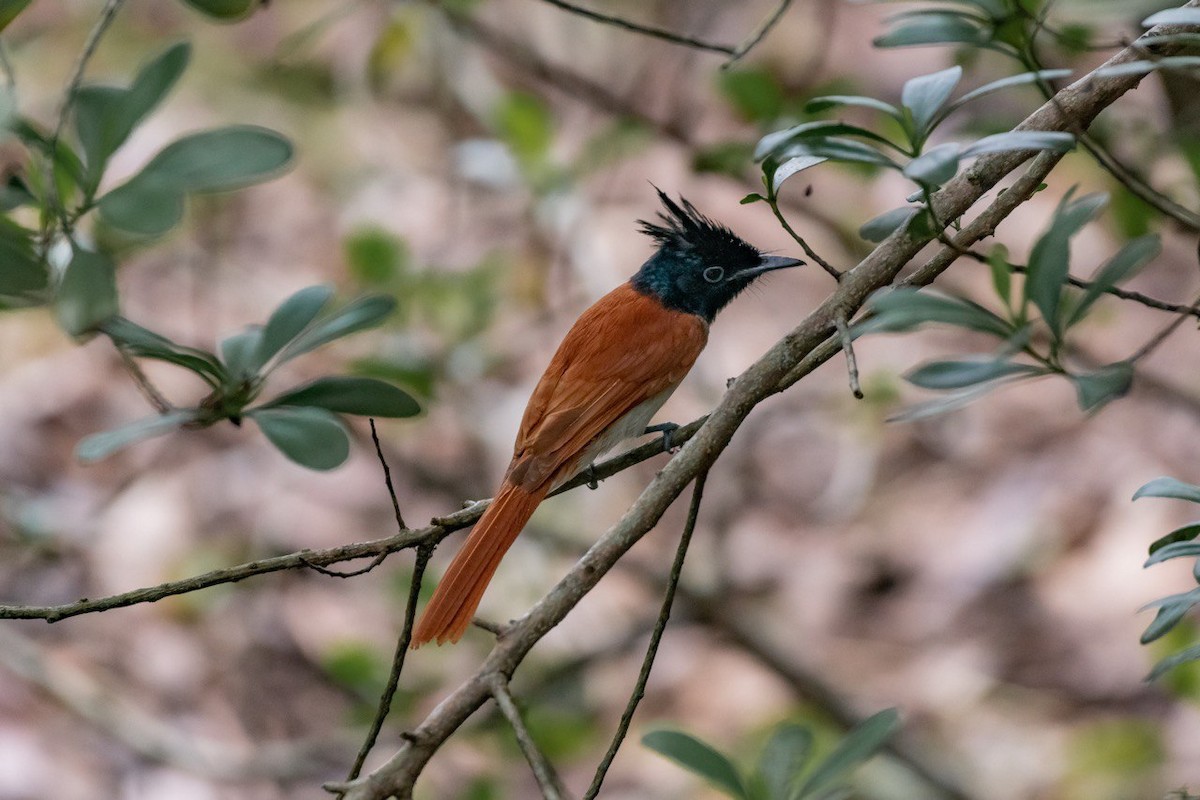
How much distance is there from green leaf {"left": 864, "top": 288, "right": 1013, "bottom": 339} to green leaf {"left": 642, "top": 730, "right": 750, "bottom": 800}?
727 mm

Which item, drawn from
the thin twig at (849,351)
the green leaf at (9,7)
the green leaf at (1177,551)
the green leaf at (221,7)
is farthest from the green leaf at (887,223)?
the green leaf at (9,7)

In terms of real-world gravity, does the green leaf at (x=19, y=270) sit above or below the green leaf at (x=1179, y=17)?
above

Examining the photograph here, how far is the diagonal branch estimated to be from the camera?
5.95ft

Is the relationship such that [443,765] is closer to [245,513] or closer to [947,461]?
[245,513]

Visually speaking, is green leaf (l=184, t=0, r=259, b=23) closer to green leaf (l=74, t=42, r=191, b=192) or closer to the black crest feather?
A: green leaf (l=74, t=42, r=191, b=192)

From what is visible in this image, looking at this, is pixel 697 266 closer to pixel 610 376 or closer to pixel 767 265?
pixel 767 265

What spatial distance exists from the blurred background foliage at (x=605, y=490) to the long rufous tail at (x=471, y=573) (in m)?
0.98

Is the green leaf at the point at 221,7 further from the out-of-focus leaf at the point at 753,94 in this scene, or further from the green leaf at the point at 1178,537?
the out-of-focus leaf at the point at 753,94

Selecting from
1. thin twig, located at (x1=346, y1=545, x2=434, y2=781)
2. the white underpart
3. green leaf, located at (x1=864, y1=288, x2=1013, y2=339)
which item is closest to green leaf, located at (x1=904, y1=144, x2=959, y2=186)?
green leaf, located at (x1=864, y1=288, x2=1013, y2=339)

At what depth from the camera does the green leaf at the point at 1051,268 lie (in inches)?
57.3

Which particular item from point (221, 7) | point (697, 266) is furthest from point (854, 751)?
point (697, 266)

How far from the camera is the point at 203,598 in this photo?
4602 millimetres

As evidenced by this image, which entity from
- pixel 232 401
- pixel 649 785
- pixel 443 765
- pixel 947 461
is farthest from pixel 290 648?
pixel 232 401

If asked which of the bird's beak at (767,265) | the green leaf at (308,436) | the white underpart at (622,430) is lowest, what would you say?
the green leaf at (308,436)
